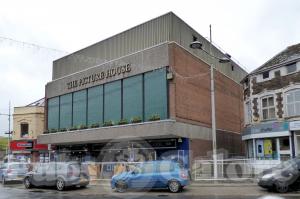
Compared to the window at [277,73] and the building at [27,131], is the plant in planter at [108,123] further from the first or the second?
the building at [27,131]

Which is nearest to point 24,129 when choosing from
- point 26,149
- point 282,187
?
point 26,149

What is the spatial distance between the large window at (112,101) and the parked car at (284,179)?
14.8m

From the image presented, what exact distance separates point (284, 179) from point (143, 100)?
13214mm

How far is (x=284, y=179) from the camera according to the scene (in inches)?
645

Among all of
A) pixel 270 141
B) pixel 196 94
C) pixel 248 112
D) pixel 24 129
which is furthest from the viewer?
pixel 24 129

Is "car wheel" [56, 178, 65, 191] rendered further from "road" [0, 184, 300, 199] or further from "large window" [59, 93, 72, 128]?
"large window" [59, 93, 72, 128]

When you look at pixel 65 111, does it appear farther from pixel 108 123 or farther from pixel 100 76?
pixel 108 123

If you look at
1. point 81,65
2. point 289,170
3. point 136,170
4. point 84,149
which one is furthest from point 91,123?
point 289,170

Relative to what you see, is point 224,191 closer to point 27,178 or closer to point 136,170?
point 136,170

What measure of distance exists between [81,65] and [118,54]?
5.14 metres

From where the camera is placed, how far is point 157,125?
25375mm

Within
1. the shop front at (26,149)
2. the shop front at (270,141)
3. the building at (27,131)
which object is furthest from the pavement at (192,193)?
the building at (27,131)

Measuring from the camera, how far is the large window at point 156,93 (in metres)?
26.0

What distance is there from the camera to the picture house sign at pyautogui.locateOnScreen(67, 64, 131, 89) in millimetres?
28913
